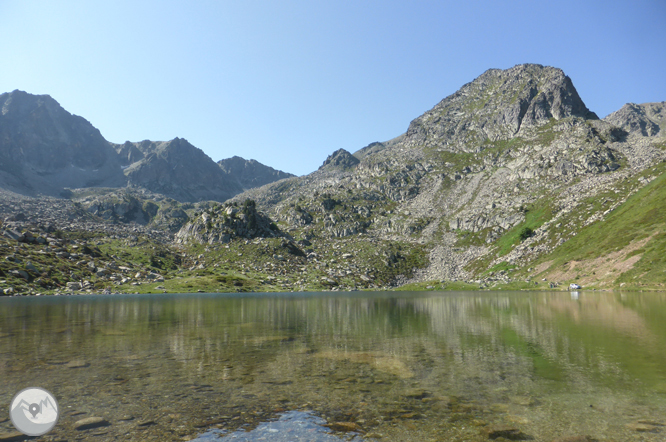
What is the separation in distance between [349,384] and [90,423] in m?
11.8

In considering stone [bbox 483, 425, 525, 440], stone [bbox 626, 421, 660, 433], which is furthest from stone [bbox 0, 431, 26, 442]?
Answer: stone [bbox 626, 421, 660, 433]

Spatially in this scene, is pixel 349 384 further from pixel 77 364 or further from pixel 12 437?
pixel 77 364

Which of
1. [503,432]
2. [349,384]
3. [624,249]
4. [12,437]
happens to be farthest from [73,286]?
[624,249]

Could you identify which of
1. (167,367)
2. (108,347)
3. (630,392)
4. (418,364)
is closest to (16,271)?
(108,347)

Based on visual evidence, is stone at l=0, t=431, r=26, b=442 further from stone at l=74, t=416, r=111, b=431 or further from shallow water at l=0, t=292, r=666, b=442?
stone at l=74, t=416, r=111, b=431

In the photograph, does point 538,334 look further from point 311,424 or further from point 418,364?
point 311,424

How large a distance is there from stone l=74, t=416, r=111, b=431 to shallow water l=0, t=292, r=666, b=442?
244 millimetres

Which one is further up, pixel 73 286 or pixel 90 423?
pixel 90 423

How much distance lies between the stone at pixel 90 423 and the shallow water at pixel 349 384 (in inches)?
9.6

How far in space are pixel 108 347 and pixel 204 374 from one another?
1423 centimetres

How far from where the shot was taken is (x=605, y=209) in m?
181

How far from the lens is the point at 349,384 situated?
18.5 meters

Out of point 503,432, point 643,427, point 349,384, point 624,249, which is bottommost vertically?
point 349,384

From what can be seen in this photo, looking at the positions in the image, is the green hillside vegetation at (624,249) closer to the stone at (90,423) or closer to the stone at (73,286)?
the stone at (90,423)
